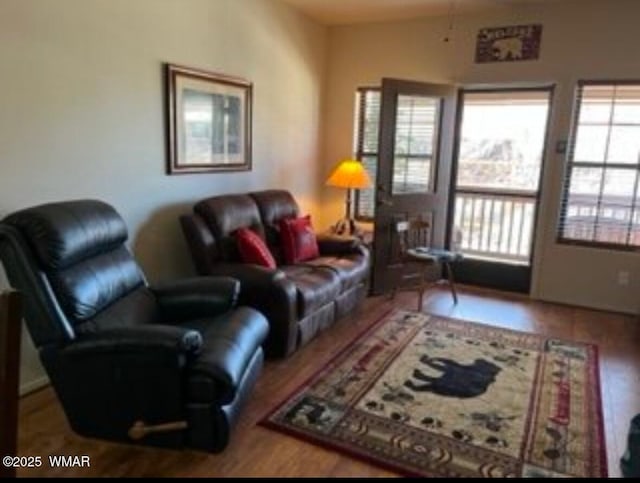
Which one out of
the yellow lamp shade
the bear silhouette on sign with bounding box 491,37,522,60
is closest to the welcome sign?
the bear silhouette on sign with bounding box 491,37,522,60

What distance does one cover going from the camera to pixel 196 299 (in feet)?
8.62

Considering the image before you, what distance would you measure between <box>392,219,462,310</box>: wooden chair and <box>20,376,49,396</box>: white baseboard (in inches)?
113

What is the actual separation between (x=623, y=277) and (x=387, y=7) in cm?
317

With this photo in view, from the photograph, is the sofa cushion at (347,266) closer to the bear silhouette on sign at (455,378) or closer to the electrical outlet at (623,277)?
the bear silhouette on sign at (455,378)

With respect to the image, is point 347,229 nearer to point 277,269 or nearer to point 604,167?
point 277,269

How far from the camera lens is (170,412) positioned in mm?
2047

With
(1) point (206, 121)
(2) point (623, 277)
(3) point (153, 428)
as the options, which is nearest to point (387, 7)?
(1) point (206, 121)

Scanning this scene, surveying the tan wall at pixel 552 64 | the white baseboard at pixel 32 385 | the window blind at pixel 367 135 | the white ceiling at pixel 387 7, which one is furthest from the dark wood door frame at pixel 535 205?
the white baseboard at pixel 32 385

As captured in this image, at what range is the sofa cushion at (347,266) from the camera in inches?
141

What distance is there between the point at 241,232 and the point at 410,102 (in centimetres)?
210

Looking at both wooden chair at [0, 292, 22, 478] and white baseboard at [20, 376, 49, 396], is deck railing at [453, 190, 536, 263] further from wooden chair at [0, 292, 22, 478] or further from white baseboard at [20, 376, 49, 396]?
wooden chair at [0, 292, 22, 478]

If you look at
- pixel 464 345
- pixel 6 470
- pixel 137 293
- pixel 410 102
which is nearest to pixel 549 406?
pixel 464 345

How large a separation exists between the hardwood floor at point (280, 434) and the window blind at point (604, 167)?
81 cm

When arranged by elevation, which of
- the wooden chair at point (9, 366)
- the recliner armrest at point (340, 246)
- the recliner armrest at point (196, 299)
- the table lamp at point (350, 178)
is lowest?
the recliner armrest at point (196, 299)
